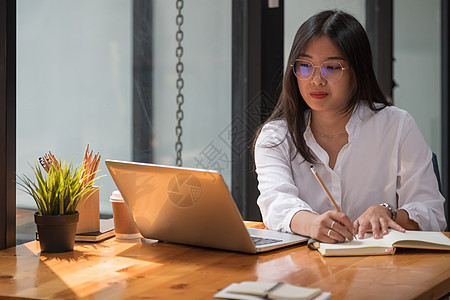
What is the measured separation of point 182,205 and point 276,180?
55 cm

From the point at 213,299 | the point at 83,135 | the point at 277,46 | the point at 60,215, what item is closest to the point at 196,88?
the point at 277,46

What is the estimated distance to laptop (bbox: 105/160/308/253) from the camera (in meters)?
1.65

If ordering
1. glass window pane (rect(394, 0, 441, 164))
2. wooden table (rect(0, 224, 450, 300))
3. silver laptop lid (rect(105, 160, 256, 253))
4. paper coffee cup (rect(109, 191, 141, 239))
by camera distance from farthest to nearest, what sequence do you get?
glass window pane (rect(394, 0, 441, 164)), paper coffee cup (rect(109, 191, 141, 239)), silver laptop lid (rect(105, 160, 256, 253)), wooden table (rect(0, 224, 450, 300))

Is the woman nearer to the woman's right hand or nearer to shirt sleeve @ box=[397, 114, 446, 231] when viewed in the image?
shirt sleeve @ box=[397, 114, 446, 231]

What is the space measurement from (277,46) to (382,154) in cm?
101

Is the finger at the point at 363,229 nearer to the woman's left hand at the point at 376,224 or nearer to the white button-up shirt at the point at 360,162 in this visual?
the woman's left hand at the point at 376,224

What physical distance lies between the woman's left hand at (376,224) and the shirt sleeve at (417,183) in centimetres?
21

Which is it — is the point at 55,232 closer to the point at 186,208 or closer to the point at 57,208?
the point at 57,208

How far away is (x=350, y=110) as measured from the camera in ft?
7.70

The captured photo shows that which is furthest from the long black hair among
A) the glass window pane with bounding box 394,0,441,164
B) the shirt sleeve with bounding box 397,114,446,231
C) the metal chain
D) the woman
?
the glass window pane with bounding box 394,0,441,164

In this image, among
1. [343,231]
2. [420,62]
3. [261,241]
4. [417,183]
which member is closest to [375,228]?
[343,231]

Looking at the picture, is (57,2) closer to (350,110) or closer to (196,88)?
(196,88)

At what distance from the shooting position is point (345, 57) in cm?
222

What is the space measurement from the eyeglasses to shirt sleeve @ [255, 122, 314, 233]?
0.84 ft
